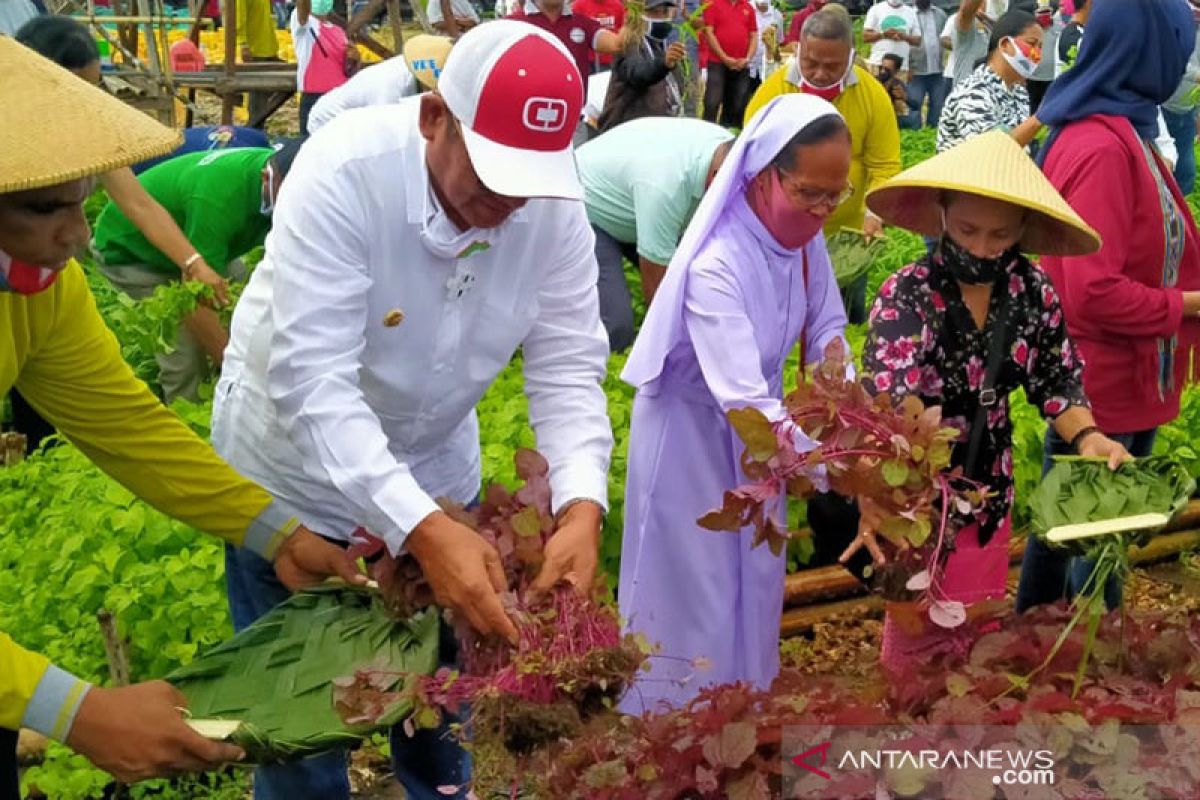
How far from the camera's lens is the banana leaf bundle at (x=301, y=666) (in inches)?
81.1

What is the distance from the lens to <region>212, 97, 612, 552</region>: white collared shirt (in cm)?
226

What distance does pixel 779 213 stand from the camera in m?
3.05

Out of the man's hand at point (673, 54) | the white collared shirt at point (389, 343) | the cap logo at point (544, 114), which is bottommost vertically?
the man's hand at point (673, 54)

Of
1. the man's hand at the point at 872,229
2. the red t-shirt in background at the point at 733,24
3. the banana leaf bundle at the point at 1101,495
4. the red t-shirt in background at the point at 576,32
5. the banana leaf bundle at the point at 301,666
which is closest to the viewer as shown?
the banana leaf bundle at the point at 301,666

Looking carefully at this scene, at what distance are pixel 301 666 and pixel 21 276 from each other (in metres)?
0.72

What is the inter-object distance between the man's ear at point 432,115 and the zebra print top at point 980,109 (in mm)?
4331

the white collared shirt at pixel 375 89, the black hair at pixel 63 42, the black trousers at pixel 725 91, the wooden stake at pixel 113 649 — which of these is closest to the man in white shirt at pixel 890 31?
the black trousers at pixel 725 91

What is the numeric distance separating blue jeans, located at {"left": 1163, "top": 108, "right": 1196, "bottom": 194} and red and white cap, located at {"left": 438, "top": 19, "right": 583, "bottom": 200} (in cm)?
599

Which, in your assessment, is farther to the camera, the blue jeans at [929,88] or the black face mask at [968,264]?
the blue jeans at [929,88]

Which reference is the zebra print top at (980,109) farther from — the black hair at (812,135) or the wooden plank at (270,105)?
the wooden plank at (270,105)

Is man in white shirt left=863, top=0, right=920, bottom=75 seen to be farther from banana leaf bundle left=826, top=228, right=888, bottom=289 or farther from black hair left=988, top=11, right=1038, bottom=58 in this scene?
banana leaf bundle left=826, top=228, right=888, bottom=289

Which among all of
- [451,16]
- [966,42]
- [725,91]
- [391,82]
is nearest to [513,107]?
[391,82]

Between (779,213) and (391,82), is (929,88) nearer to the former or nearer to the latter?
(391,82)

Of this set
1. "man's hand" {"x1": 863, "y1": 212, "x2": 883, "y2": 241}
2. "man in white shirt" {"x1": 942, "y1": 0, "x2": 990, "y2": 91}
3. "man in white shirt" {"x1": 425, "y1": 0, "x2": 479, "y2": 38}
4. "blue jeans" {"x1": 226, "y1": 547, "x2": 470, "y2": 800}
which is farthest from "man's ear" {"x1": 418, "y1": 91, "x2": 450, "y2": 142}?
"man in white shirt" {"x1": 942, "y1": 0, "x2": 990, "y2": 91}
